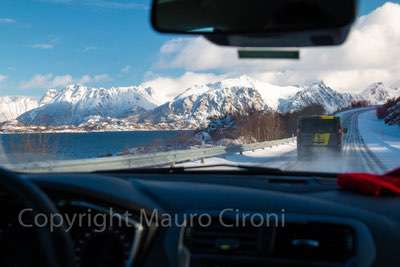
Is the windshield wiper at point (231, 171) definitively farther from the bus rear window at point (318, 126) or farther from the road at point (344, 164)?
the bus rear window at point (318, 126)

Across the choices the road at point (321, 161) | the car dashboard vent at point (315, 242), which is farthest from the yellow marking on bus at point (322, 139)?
the car dashboard vent at point (315, 242)

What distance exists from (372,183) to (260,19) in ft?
4.27

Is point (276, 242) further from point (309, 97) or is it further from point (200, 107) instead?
point (200, 107)

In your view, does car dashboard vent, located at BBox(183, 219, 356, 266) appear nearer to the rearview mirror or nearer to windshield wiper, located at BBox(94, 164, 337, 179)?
the rearview mirror

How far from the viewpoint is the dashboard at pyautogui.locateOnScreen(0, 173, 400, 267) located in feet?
7.73

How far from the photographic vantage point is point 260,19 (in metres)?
2.03

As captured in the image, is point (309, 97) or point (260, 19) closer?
point (260, 19)

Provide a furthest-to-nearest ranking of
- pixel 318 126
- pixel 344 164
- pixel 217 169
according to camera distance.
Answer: pixel 318 126 → pixel 344 164 → pixel 217 169

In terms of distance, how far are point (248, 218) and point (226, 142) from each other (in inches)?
916

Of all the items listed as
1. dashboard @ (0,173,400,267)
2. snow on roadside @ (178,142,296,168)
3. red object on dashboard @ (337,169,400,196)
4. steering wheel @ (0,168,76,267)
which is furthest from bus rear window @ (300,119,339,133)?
steering wheel @ (0,168,76,267)

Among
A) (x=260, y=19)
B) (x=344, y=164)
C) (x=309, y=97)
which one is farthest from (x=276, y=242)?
(x=344, y=164)

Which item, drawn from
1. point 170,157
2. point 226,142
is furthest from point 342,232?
point 226,142

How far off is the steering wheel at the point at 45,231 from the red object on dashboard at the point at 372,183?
63.7 inches

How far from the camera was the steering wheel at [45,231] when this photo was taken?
193cm
